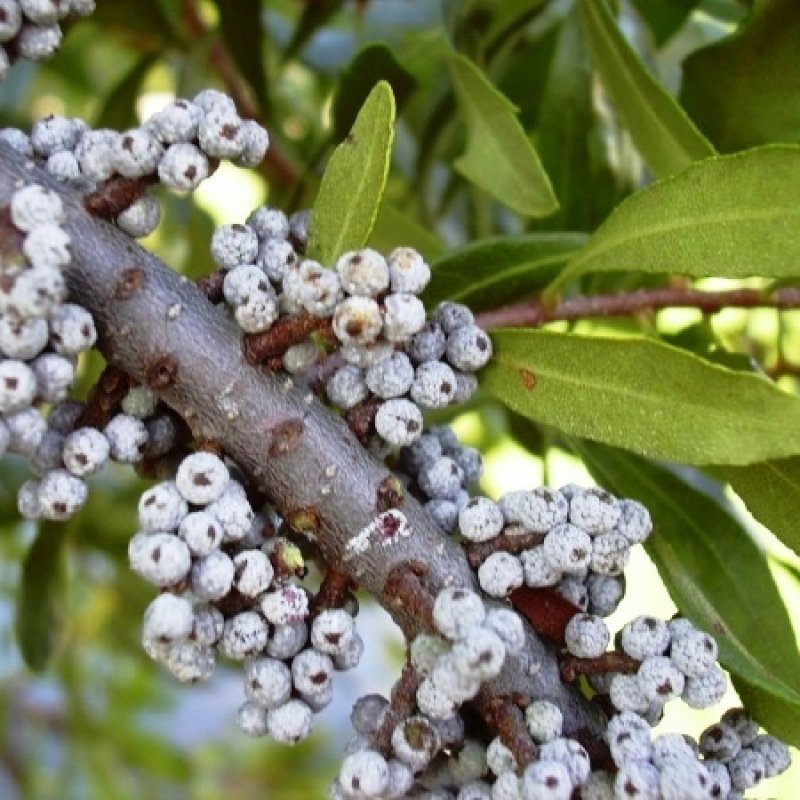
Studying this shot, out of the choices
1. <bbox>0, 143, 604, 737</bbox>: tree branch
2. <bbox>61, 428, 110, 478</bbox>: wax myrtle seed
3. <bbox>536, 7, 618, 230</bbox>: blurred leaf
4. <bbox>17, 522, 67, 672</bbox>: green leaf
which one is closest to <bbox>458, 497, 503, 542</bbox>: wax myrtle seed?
<bbox>0, 143, 604, 737</bbox>: tree branch

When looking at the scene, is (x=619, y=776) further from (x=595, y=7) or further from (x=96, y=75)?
(x=96, y=75)

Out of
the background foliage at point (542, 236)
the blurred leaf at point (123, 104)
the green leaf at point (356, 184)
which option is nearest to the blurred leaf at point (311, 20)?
the background foliage at point (542, 236)

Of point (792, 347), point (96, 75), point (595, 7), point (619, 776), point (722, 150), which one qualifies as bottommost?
point (792, 347)

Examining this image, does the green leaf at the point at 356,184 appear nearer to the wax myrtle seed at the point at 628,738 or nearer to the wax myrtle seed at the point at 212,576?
the wax myrtle seed at the point at 212,576

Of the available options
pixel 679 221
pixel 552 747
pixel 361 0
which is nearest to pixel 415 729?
pixel 552 747

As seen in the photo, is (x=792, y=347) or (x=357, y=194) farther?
(x=792, y=347)

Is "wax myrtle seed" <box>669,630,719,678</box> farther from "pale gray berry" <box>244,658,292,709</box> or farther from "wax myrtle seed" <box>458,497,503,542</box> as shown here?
"pale gray berry" <box>244,658,292,709</box>
